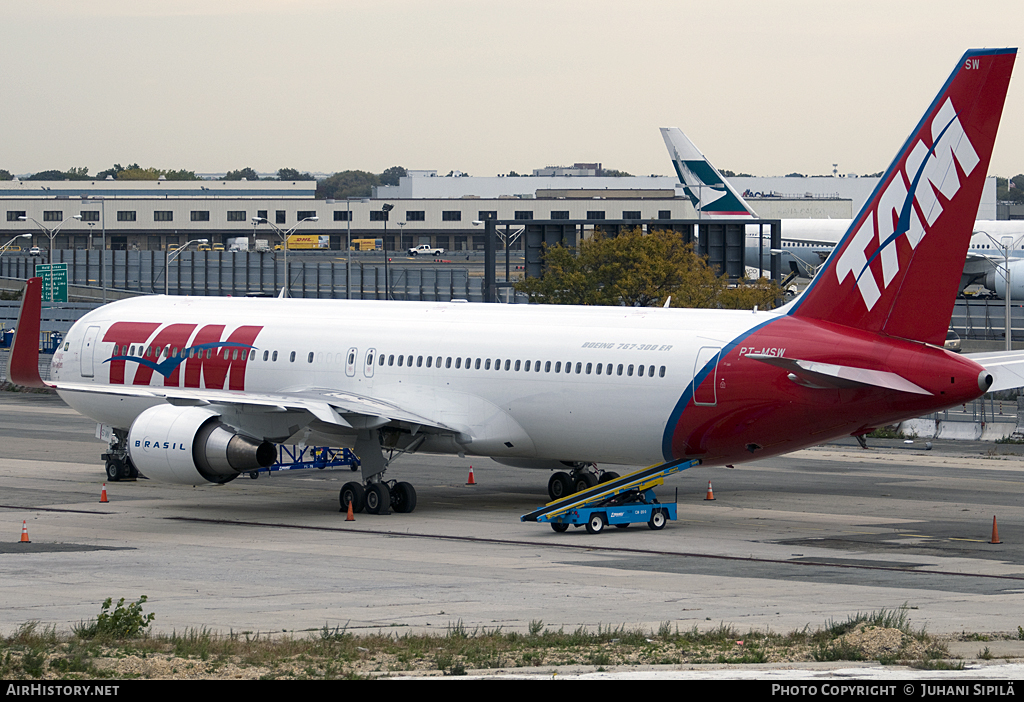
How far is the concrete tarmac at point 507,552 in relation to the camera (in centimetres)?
2316

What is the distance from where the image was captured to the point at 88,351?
41875mm

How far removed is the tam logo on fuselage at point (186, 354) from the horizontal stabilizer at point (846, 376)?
14777 millimetres

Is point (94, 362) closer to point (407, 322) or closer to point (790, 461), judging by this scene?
point (407, 322)

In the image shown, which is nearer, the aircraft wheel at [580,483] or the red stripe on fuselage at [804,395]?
the red stripe on fuselage at [804,395]

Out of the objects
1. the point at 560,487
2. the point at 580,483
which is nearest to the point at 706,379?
the point at 580,483

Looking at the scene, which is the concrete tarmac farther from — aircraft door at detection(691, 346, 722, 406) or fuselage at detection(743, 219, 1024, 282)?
fuselage at detection(743, 219, 1024, 282)

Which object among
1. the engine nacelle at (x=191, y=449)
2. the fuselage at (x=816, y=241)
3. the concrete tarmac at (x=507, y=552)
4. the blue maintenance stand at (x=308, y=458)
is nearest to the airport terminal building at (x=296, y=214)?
the fuselage at (x=816, y=241)

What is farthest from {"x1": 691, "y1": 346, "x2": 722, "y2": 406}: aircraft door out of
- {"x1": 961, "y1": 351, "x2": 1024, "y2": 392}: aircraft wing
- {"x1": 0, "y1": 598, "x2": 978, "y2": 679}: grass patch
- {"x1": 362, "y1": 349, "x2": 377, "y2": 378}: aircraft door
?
{"x1": 0, "y1": 598, "x2": 978, "y2": 679}: grass patch

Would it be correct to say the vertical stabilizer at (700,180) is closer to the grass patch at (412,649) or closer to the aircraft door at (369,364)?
the aircraft door at (369,364)

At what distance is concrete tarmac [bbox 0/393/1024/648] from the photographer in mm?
23156

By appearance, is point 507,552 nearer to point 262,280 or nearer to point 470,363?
point 470,363

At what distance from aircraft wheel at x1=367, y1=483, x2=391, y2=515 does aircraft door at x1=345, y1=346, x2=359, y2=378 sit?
3.40m
